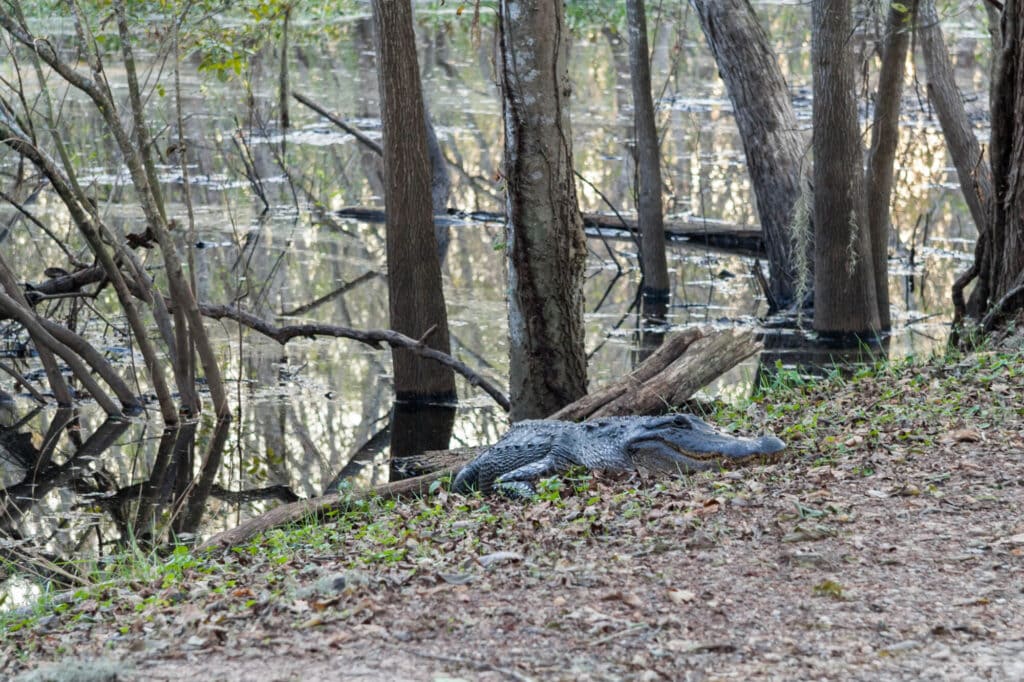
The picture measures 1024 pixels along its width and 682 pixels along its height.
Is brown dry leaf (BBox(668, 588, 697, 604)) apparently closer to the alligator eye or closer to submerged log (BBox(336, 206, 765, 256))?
the alligator eye

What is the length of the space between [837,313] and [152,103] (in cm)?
1623

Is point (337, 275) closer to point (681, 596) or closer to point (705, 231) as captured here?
point (705, 231)

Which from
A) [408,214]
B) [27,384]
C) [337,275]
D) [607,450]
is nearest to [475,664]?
[607,450]

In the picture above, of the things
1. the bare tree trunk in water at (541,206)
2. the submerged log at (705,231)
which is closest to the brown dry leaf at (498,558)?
the bare tree trunk in water at (541,206)

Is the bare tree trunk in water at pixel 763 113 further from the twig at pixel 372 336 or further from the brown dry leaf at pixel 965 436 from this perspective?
the brown dry leaf at pixel 965 436

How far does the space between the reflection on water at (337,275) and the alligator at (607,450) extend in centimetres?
228

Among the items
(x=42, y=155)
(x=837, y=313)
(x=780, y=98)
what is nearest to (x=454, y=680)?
(x=42, y=155)

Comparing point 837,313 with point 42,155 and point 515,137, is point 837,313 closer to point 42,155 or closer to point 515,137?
point 515,137

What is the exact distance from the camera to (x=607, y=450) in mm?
6430

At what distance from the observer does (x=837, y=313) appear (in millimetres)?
11562

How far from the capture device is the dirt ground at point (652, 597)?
367 centimetres

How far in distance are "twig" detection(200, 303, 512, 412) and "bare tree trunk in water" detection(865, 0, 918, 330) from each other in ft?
14.7

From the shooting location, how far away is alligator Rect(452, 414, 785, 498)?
6074 mm

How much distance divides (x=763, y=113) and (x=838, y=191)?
2008 mm
